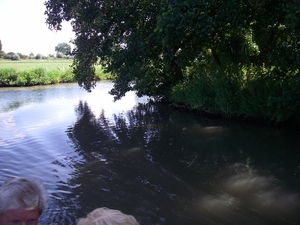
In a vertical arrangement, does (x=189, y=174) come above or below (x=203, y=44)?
below

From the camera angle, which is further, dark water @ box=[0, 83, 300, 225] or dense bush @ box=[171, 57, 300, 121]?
dense bush @ box=[171, 57, 300, 121]

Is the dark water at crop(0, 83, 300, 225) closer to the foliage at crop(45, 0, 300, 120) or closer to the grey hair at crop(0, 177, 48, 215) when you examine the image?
the foliage at crop(45, 0, 300, 120)

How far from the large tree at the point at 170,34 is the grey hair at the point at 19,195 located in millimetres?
9413

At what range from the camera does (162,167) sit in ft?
28.7

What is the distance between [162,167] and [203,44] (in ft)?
30.3

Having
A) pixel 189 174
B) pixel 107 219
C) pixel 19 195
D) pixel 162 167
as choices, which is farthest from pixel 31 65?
pixel 107 219

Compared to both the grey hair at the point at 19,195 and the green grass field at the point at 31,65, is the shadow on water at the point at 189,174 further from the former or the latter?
the green grass field at the point at 31,65

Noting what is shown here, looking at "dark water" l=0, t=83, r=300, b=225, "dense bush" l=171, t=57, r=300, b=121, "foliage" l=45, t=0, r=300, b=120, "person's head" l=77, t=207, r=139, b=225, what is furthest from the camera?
"dense bush" l=171, t=57, r=300, b=121

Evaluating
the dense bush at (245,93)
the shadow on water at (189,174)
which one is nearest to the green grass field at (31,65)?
the dense bush at (245,93)

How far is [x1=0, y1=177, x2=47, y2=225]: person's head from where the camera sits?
2.29 metres

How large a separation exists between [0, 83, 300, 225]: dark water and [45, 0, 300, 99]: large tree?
2.69 metres

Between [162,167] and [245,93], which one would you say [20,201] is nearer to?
[162,167]

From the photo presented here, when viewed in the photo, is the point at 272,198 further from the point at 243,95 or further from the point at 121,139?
the point at 243,95

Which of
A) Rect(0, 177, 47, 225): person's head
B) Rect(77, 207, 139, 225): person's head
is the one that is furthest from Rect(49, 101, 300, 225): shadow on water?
Rect(77, 207, 139, 225): person's head
